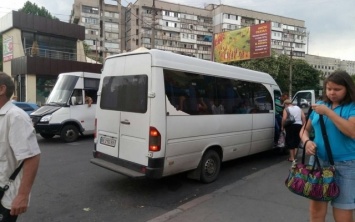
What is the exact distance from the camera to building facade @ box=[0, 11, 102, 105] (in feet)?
83.0

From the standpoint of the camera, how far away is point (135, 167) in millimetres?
5270

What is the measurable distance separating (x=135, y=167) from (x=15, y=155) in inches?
121

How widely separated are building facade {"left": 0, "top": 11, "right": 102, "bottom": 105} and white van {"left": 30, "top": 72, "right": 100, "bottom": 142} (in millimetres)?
15462

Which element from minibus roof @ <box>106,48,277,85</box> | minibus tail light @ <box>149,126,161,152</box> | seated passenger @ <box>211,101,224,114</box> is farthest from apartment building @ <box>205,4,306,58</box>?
minibus tail light @ <box>149,126,161,152</box>

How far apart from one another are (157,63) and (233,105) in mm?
2408

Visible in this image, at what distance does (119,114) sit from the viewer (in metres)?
5.66

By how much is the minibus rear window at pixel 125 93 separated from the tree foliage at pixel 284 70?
2988cm

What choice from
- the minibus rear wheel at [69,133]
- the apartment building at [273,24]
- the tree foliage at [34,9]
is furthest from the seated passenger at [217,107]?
the apartment building at [273,24]

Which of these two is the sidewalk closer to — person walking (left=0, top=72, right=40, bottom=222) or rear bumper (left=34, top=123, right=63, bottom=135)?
person walking (left=0, top=72, right=40, bottom=222)

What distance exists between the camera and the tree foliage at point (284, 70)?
1508 inches

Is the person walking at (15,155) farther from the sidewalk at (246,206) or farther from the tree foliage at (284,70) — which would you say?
the tree foliage at (284,70)

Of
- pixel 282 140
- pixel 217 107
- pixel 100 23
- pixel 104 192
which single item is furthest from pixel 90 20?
pixel 104 192

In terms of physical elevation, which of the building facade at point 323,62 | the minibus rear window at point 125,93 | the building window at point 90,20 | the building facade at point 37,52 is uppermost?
the building window at point 90,20

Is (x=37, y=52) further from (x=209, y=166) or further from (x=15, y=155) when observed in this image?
(x=15, y=155)
